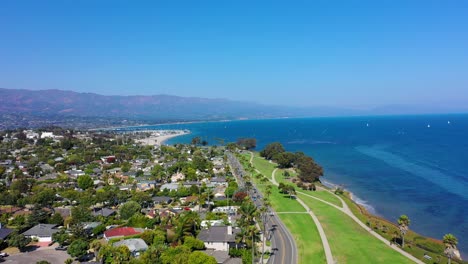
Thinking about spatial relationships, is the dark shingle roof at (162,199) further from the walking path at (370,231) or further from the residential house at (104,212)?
the walking path at (370,231)

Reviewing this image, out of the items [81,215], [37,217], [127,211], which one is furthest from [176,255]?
[37,217]

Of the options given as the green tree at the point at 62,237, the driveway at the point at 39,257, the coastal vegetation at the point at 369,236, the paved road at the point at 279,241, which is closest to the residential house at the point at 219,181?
the paved road at the point at 279,241

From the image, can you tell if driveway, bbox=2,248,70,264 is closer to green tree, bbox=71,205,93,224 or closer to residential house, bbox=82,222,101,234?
residential house, bbox=82,222,101,234

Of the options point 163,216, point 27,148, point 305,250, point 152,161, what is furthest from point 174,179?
point 27,148

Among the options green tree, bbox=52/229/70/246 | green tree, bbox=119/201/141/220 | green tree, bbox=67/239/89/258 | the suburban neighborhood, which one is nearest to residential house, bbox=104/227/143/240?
the suburban neighborhood

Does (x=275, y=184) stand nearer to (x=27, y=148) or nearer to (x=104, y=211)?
(x=104, y=211)

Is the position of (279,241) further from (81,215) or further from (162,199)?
(81,215)
